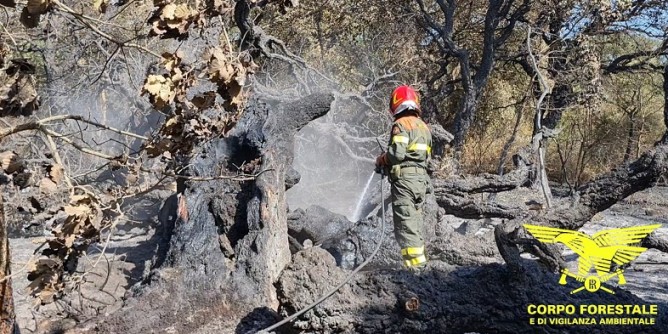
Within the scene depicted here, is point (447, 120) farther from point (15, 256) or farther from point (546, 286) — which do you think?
point (546, 286)

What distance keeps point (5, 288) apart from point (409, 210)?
3.15 meters

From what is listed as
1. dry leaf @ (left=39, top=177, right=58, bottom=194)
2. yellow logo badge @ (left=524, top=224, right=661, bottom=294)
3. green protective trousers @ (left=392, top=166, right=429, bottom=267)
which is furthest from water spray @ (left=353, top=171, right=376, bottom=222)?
dry leaf @ (left=39, top=177, right=58, bottom=194)

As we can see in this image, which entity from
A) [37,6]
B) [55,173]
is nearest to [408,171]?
[55,173]

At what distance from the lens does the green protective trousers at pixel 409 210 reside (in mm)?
5023

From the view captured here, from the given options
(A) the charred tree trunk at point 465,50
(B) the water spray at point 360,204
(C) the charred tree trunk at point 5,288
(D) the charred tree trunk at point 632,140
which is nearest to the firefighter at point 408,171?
(B) the water spray at point 360,204

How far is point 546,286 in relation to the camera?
3367 millimetres

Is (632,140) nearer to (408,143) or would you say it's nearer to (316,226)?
(316,226)

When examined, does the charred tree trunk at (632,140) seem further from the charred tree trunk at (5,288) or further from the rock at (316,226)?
the charred tree trunk at (5,288)

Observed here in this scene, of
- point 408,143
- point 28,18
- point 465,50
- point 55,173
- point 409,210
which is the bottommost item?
point 409,210

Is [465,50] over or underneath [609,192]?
over

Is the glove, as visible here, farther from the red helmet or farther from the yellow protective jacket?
the red helmet

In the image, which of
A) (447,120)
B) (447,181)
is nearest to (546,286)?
(447,181)

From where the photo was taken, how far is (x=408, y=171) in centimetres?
519

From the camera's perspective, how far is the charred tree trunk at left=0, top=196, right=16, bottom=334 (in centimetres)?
261
